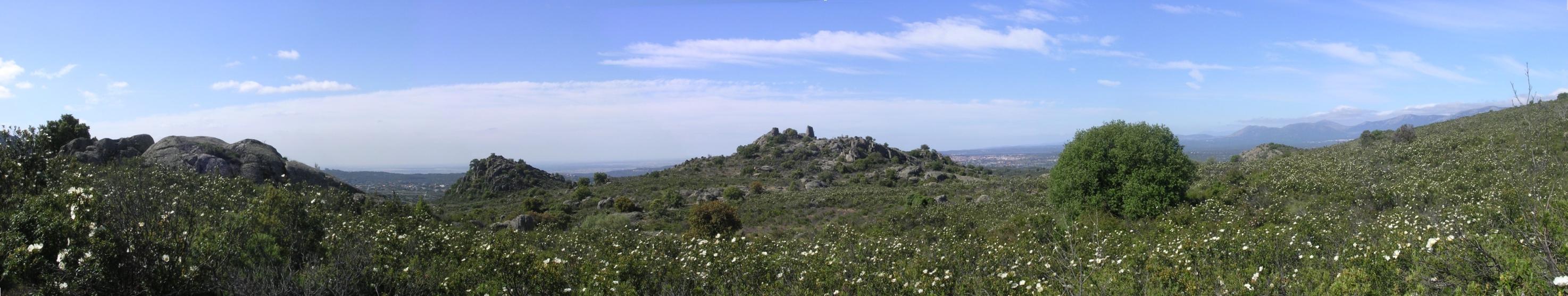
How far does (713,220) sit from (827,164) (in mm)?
45721

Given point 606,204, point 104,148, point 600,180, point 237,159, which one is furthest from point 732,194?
point 104,148

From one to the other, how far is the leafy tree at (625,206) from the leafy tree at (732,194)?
789 centimetres

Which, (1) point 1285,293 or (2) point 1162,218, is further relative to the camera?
(2) point 1162,218

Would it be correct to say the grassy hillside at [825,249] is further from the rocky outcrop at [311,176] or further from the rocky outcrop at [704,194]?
the rocky outcrop at [704,194]

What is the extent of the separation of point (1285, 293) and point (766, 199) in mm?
44464

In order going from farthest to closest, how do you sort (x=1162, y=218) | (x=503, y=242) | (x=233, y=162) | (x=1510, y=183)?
1. (x=233, y=162)
2. (x=1162, y=218)
3. (x=1510, y=183)
4. (x=503, y=242)

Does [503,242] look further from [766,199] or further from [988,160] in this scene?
[988,160]

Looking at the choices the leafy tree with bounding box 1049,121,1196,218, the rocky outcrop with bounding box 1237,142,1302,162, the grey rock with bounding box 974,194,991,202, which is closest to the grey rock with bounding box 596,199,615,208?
the grey rock with bounding box 974,194,991,202

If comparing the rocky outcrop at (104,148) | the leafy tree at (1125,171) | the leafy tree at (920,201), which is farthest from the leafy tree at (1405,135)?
the rocky outcrop at (104,148)

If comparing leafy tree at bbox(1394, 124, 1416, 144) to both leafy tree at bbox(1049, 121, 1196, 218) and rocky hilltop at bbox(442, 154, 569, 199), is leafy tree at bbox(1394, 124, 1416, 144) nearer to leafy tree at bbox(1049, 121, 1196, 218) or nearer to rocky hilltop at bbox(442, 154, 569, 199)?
leafy tree at bbox(1049, 121, 1196, 218)

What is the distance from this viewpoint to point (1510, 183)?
660 inches

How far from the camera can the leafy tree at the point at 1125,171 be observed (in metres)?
22.6

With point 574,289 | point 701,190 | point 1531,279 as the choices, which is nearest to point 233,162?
point 701,190

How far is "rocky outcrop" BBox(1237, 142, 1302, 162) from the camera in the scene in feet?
152
